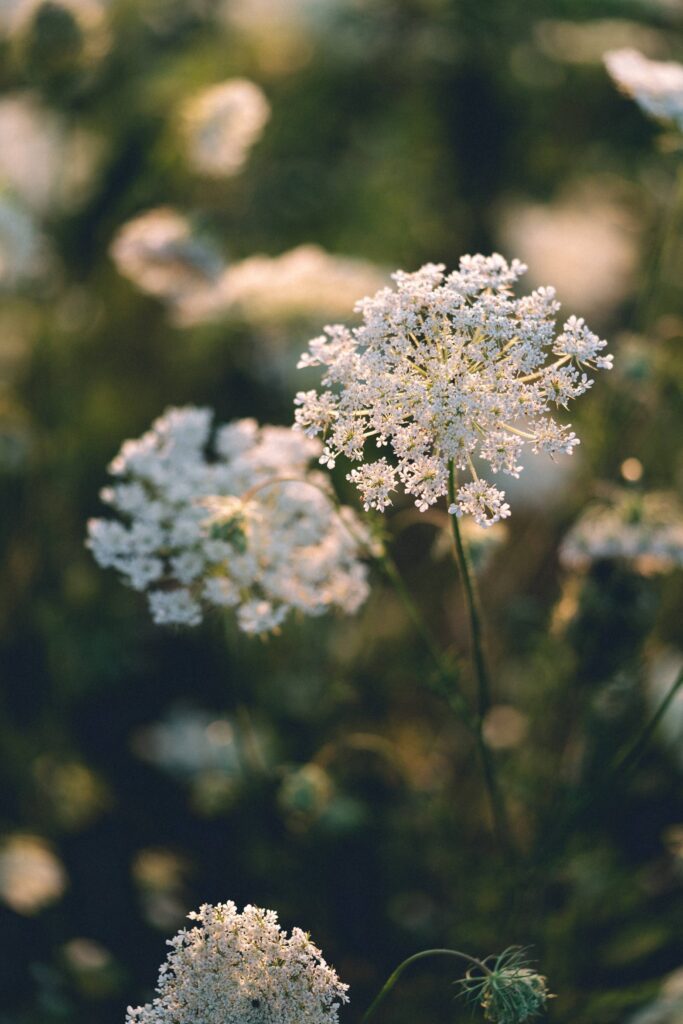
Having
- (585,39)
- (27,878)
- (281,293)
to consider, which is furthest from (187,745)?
(585,39)

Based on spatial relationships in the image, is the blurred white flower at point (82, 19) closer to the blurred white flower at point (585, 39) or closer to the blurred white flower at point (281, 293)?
the blurred white flower at point (281, 293)

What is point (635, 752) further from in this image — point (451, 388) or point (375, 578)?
point (375, 578)

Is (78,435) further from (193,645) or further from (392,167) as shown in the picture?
(392,167)

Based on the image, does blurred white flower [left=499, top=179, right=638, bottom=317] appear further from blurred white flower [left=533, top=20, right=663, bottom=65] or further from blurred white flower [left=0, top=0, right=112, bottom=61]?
blurred white flower [left=0, top=0, right=112, bottom=61]

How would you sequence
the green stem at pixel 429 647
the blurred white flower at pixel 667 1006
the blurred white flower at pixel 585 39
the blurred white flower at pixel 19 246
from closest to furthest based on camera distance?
the green stem at pixel 429 647 → the blurred white flower at pixel 667 1006 → the blurred white flower at pixel 19 246 → the blurred white flower at pixel 585 39

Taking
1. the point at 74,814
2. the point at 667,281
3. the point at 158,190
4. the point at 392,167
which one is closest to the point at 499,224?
the point at 392,167

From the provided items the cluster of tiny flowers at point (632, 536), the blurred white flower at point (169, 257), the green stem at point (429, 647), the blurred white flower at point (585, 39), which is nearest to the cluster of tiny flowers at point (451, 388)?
the green stem at point (429, 647)

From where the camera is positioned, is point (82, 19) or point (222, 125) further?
point (222, 125)
